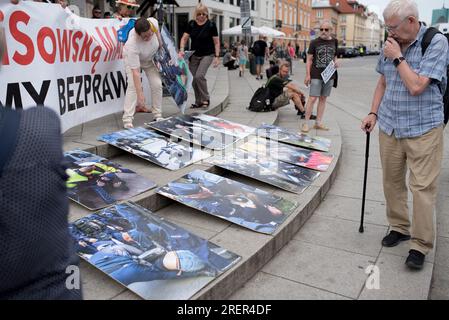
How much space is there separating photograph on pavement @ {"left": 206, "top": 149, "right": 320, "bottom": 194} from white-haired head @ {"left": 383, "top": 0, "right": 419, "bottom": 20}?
191cm

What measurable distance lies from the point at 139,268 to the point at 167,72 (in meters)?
4.25

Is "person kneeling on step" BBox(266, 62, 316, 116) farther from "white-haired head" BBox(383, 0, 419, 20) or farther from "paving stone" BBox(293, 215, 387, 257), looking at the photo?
"white-haired head" BBox(383, 0, 419, 20)

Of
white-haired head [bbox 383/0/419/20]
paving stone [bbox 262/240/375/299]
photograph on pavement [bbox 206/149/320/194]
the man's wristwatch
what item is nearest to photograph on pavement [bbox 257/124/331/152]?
photograph on pavement [bbox 206/149/320/194]

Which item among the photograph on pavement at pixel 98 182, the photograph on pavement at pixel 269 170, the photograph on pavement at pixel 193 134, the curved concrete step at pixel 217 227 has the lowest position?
the curved concrete step at pixel 217 227

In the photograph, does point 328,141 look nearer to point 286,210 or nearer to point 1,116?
point 286,210

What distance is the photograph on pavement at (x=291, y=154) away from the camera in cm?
491

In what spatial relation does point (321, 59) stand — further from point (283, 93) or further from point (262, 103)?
point (283, 93)

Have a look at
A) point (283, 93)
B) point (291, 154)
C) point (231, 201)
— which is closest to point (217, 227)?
point (231, 201)

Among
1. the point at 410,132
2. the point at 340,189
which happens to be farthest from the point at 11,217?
the point at 340,189

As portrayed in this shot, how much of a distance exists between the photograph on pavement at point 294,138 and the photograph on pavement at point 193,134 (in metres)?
0.67

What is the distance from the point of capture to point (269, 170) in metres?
4.53

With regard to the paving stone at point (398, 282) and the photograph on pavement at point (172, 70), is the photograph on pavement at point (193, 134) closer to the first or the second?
the photograph on pavement at point (172, 70)

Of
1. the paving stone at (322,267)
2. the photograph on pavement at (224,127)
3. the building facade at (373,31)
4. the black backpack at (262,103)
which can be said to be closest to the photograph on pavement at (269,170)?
the photograph on pavement at (224,127)

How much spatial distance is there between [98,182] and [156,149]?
1.15 meters
